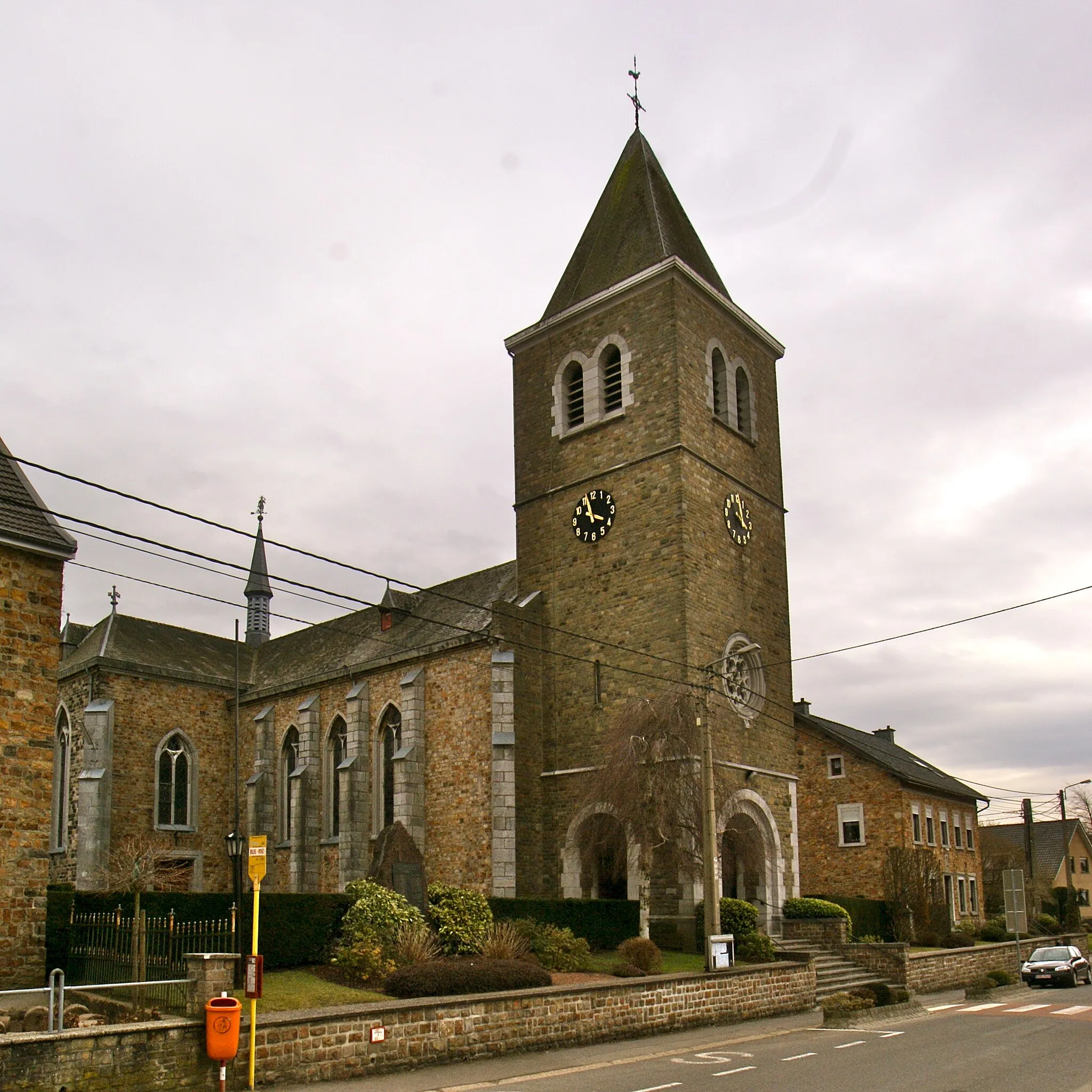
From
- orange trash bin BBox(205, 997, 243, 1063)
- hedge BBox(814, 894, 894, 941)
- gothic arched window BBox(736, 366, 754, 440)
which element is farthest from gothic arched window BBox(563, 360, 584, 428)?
orange trash bin BBox(205, 997, 243, 1063)

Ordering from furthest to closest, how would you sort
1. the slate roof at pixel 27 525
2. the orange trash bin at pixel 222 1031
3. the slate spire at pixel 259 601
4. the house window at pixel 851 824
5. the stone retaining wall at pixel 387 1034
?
the slate spire at pixel 259 601 < the house window at pixel 851 824 < the slate roof at pixel 27 525 < the orange trash bin at pixel 222 1031 < the stone retaining wall at pixel 387 1034

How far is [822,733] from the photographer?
137ft

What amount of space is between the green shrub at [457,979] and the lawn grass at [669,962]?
145 inches

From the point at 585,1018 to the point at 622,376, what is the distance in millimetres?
18107

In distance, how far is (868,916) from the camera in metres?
32.2

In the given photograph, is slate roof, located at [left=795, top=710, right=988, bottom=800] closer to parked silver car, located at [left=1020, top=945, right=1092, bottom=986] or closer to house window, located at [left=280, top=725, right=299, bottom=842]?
parked silver car, located at [left=1020, top=945, right=1092, bottom=986]

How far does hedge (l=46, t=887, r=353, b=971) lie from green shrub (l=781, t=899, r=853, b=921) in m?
13.0

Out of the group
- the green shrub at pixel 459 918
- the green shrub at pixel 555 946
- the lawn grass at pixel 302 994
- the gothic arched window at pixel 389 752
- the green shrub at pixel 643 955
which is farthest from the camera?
the gothic arched window at pixel 389 752

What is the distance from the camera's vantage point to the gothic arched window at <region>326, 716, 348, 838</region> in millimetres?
33688

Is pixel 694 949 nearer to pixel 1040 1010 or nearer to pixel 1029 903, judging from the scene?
pixel 1040 1010

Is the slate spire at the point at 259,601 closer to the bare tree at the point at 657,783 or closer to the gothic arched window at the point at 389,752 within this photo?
the gothic arched window at the point at 389,752

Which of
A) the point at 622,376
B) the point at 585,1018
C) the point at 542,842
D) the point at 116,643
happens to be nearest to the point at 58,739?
the point at 116,643

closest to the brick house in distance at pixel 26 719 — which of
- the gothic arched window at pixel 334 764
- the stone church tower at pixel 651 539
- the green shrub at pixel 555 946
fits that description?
the green shrub at pixel 555 946

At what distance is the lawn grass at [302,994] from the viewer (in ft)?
51.1
